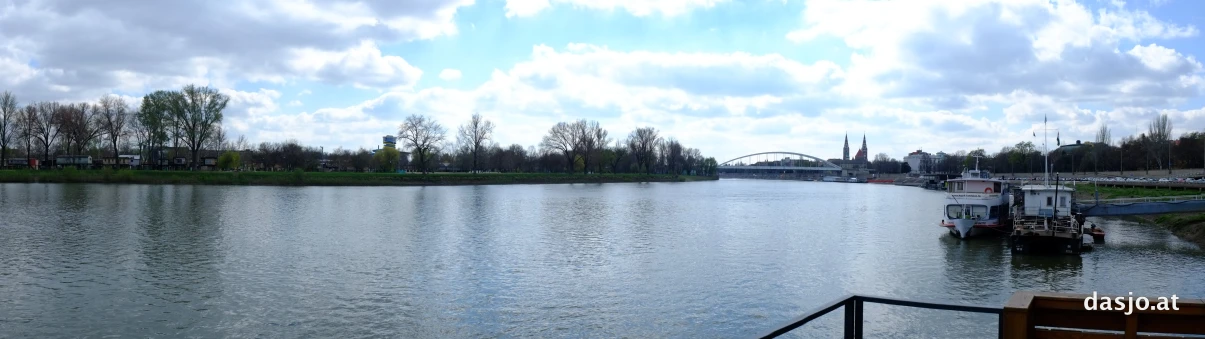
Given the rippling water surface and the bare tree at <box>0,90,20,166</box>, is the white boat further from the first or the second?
the bare tree at <box>0,90,20,166</box>

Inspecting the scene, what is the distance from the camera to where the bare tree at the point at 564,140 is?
138m

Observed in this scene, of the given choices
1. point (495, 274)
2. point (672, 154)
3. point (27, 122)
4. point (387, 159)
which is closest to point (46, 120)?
point (27, 122)

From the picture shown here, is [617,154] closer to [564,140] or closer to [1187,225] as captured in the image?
[564,140]

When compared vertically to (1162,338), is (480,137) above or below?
above

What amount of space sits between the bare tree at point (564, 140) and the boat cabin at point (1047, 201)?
106 m

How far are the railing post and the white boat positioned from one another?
108 ft

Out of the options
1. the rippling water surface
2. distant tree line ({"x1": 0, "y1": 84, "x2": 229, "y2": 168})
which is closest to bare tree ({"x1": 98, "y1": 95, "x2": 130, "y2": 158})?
distant tree line ({"x1": 0, "y1": 84, "x2": 229, "y2": 168})

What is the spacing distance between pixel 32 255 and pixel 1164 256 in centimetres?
4206

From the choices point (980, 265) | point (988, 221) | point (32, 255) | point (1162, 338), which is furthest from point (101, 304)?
point (988, 221)

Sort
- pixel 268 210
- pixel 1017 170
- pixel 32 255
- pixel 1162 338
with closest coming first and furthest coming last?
pixel 1162 338 < pixel 32 255 < pixel 268 210 < pixel 1017 170

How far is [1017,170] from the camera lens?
15200 centimetres

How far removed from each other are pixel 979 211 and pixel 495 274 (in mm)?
26973

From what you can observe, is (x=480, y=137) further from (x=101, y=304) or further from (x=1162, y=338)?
(x=1162, y=338)

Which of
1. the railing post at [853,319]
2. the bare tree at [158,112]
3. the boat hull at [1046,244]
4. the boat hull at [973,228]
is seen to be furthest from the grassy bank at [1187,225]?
the bare tree at [158,112]
